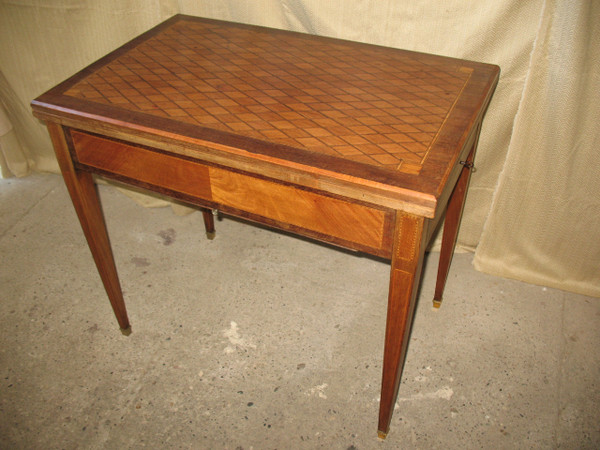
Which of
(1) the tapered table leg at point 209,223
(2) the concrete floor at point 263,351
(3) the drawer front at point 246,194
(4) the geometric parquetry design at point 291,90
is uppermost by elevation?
(4) the geometric parquetry design at point 291,90

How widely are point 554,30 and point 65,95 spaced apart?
124 cm

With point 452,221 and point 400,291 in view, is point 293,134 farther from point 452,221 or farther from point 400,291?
point 452,221

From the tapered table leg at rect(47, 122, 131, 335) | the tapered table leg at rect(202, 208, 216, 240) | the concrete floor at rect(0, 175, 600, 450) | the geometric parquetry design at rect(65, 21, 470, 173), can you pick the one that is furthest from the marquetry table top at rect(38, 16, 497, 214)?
the concrete floor at rect(0, 175, 600, 450)

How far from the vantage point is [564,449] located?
1.50 m

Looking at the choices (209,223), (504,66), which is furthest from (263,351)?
Result: (504,66)

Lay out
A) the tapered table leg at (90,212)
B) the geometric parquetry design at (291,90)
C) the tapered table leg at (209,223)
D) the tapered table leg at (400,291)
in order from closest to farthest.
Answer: the tapered table leg at (400,291) → the geometric parquetry design at (291,90) → the tapered table leg at (90,212) → the tapered table leg at (209,223)

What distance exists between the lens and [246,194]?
4.03 feet

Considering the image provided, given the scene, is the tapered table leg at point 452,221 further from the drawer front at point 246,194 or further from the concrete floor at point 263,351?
the drawer front at point 246,194

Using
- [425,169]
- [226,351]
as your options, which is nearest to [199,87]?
[425,169]

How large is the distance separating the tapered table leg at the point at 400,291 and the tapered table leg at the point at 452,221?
47cm

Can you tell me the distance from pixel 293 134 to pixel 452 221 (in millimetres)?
698

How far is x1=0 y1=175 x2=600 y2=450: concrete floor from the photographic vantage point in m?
1.55

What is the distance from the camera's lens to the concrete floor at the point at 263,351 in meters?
1.55

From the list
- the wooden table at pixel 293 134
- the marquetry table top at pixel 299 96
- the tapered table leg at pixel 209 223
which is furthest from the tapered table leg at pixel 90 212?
the tapered table leg at pixel 209 223
